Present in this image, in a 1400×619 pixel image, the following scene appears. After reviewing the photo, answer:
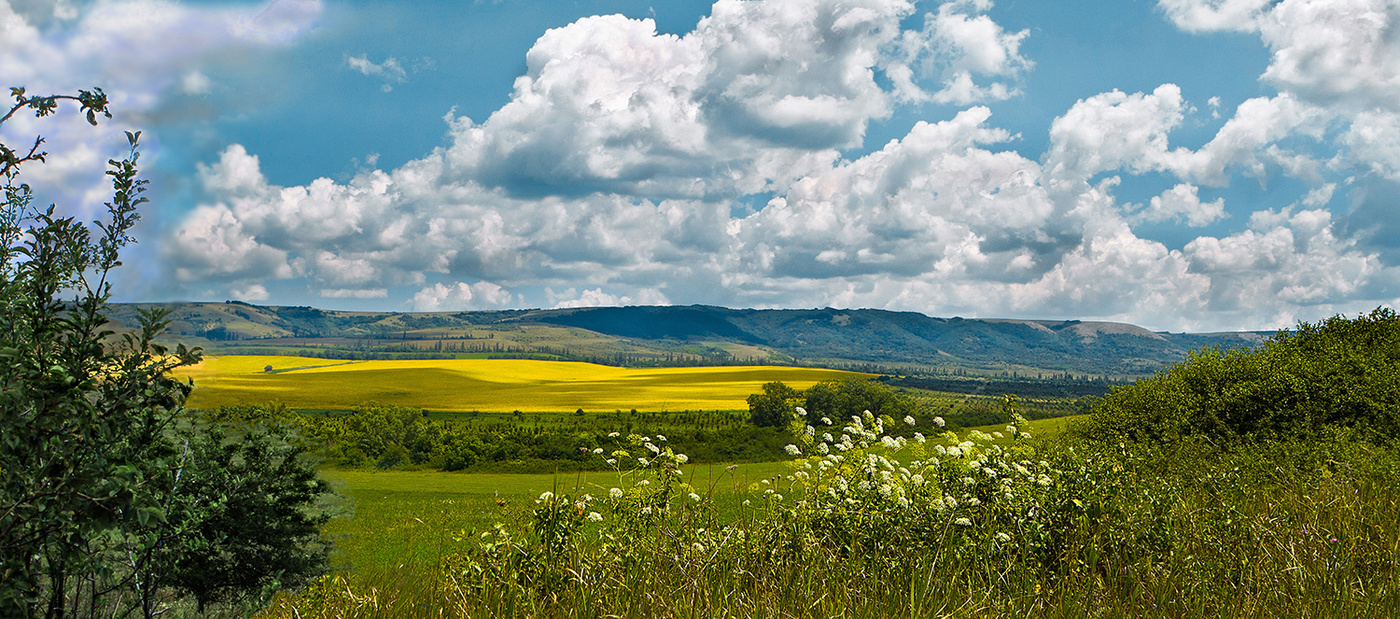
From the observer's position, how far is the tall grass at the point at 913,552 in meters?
4.73

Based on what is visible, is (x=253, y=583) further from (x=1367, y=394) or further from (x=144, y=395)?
(x=1367, y=394)

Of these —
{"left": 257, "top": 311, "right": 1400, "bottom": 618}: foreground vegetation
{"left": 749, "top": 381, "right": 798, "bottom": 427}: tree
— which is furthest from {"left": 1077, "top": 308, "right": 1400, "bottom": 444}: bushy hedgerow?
{"left": 749, "top": 381, "right": 798, "bottom": 427}: tree

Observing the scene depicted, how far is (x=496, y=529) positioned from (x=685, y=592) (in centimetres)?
217

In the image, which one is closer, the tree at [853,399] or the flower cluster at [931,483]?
the flower cluster at [931,483]

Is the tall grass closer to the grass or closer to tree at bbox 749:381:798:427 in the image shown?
the grass

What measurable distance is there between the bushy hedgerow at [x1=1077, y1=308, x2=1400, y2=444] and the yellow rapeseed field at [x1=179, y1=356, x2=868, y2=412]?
85.3 meters

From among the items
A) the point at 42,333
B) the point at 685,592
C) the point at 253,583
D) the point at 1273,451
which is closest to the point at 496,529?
the point at 685,592

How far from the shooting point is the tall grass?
473 cm

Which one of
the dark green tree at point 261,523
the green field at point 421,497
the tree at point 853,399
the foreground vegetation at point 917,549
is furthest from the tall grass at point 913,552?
the tree at point 853,399

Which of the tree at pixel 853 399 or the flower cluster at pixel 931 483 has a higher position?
the flower cluster at pixel 931 483

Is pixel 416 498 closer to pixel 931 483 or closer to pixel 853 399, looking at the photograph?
pixel 853 399

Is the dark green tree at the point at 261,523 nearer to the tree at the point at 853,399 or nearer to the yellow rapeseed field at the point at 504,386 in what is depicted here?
the tree at the point at 853,399

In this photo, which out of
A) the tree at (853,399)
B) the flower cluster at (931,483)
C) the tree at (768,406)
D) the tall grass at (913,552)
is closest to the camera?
the tall grass at (913,552)

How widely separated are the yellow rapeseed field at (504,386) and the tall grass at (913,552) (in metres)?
94.6
